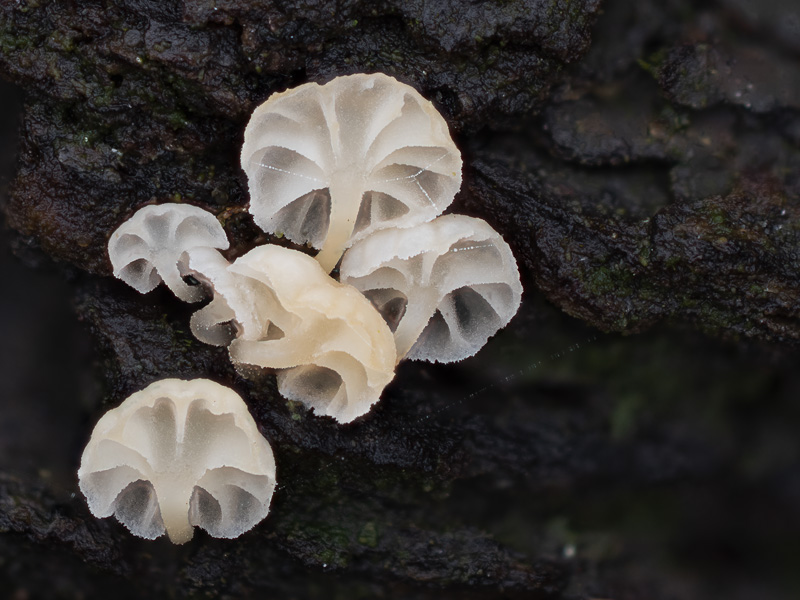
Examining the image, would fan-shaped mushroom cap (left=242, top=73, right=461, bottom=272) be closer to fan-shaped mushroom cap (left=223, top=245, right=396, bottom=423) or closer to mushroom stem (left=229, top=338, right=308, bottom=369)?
fan-shaped mushroom cap (left=223, top=245, right=396, bottom=423)

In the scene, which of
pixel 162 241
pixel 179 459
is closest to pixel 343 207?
pixel 162 241

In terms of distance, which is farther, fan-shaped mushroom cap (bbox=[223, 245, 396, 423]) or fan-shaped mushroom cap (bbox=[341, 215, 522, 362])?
fan-shaped mushroom cap (bbox=[341, 215, 522, 362])

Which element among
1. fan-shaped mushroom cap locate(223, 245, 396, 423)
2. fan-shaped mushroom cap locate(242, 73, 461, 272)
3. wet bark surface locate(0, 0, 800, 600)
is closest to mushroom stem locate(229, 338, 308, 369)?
fan-shaped mushroom cap locate(223, 245, 396, 423)

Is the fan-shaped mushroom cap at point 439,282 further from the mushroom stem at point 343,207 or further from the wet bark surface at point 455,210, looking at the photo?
the wet bark surface at point 455,210

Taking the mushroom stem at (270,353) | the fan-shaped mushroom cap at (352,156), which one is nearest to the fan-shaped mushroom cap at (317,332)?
the mushroom stem at (270,353)

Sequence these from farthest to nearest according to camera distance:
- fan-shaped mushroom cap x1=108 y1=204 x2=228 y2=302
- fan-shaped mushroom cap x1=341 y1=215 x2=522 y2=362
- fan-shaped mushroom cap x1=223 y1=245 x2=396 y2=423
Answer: fan-shaped mushroom cap x1=108 y1=204 x2=228 y2=302
fan-shaped mushroom cap x1=341 y1=215 x2=522 y2=362
fan-shaped mushroom cap x1=223 y1=245 x2=396 y2=423

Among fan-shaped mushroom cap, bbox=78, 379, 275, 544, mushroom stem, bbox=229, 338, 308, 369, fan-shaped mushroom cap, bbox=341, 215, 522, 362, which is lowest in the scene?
fan-shaped mushroom cap, bbox=78, 379, 275, 544
